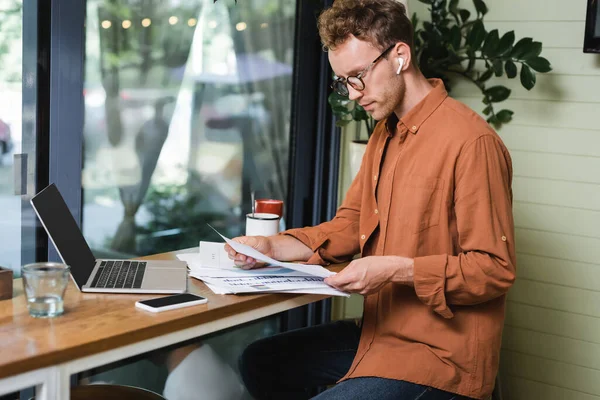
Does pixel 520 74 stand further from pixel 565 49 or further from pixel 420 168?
pixel 420 168

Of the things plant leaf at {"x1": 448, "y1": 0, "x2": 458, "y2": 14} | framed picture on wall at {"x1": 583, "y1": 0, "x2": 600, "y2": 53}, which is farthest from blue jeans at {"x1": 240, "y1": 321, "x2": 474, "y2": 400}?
plant leaf at {"x1": 448, "y1": 0, "x2": 458, "y2": 14}

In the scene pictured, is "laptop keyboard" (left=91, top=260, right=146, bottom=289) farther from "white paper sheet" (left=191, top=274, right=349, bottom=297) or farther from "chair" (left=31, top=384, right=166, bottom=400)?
"chair" (left=31, top=384, right=166, bottom=400)

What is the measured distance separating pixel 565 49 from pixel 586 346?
109 centimetres

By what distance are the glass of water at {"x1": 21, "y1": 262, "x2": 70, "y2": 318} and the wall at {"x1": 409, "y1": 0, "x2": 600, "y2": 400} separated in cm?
194

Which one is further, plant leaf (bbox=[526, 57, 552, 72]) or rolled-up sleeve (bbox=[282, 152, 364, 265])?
plant leaf (bbox=[526, 57, 552, 72])

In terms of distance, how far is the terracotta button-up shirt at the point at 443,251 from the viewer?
162cm

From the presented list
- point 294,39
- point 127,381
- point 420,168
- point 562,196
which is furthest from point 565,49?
point 127,381

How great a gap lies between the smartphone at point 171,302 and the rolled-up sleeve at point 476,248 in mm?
479

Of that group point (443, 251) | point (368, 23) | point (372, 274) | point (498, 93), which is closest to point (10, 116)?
point (368, 23)

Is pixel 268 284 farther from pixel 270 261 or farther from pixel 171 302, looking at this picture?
pixel 171 302

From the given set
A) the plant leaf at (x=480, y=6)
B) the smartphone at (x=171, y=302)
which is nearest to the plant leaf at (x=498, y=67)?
the plant leaf at (x=480, y=6)

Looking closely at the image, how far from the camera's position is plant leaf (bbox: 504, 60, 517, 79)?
8.77 feet

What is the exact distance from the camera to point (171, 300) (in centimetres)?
151

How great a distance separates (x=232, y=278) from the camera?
1.73 metres
